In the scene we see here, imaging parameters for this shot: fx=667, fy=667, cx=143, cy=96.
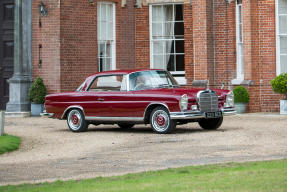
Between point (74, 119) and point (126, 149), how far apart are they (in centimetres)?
404

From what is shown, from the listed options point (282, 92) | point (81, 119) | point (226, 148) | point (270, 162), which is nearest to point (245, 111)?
point (282, 92)

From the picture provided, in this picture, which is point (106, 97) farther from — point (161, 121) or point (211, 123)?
point (211, 123)

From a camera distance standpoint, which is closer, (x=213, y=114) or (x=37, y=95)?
(x=213, y=114)

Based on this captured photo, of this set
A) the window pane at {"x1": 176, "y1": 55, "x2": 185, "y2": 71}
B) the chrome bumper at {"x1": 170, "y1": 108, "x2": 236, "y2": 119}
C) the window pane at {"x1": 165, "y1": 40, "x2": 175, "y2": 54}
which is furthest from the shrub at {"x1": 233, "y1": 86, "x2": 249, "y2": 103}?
the chrome bumper at {"x1": 170, "y1": 108, "x2": 236, "y2": 119}

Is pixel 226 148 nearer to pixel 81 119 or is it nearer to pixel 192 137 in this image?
pixel 192 137

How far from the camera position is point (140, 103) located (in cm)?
1398

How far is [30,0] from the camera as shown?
21203mm

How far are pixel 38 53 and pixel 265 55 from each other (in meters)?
7.09

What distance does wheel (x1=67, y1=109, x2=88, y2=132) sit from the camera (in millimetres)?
15047

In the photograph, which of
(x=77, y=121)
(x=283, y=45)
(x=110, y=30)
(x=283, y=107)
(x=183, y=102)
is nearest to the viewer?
(x=183, y=102)

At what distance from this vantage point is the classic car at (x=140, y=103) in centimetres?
1359

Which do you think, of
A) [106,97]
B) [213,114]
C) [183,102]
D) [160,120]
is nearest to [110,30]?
[106,97]

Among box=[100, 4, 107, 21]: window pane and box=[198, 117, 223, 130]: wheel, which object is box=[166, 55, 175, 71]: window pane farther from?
box=[198, 117, 223, 130]: wheel

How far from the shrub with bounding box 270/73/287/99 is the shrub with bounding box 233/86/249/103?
1074mm
